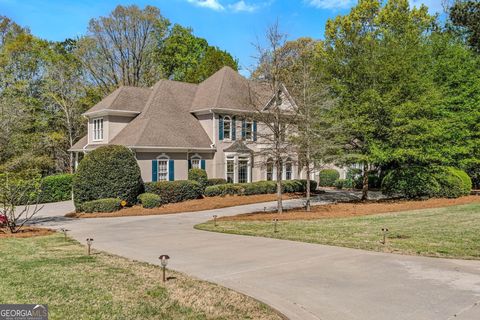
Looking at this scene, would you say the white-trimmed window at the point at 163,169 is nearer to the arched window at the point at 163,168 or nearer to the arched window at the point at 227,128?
the arched window at the point at 163,168

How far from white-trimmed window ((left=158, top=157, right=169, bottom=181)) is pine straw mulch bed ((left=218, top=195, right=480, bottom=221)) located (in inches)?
361

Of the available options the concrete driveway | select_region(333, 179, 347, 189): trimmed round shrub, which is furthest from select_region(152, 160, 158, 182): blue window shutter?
select_region(333, 179, 347, 189): trimmed round shrub

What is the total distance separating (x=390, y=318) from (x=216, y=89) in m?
27.9

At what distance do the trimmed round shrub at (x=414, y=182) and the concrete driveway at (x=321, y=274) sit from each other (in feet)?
51.7

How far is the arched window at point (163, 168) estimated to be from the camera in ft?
91.5

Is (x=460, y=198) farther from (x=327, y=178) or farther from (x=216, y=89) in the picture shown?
(x=216, y=89)

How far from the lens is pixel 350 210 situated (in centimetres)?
2153

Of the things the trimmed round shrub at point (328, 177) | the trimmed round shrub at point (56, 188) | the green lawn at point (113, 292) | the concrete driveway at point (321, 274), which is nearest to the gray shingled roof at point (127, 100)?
the trimmed round shrub at point (56, 188)

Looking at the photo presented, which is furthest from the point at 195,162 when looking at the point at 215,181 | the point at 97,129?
the point at 97,129

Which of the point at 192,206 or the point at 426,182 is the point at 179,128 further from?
the point at 426,182

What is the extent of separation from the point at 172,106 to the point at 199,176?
6.43 m

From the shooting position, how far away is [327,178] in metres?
40.6

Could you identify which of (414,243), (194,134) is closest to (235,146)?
(194,134)

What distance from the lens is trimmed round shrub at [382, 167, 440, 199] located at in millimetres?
25641
